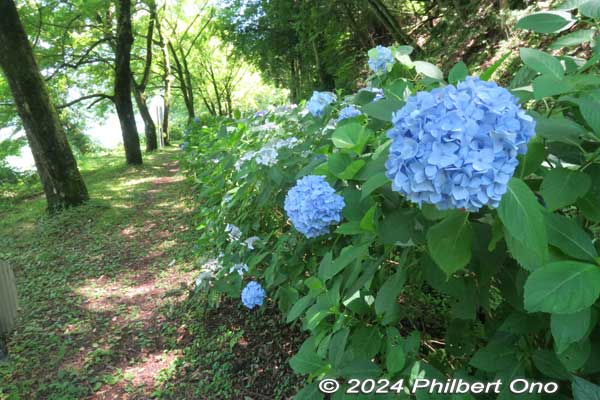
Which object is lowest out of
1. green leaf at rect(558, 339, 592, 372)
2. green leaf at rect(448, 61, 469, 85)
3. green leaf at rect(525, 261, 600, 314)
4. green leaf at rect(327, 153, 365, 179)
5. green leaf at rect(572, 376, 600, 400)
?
green leaf at rect(572, 376, 600, 400)

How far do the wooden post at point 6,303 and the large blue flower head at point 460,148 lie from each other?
3556 mm

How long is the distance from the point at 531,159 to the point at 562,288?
0.26 m

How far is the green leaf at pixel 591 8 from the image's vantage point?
0.95 meters

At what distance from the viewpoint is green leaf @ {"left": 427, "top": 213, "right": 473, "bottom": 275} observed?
761 millimetres

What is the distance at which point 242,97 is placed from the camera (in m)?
27.8

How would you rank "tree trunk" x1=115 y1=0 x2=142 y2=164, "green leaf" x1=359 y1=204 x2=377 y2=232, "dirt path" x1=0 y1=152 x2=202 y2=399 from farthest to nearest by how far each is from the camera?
"tree trunk" x1=115 y1=0 x2=142 y2=164 → "dirt path" x1=0 y1=152 x2=202 y2=399 → "green leaf" x1=359 y1=204 x2=377 y2=232

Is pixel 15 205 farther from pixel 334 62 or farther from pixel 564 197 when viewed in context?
pixel 564 197

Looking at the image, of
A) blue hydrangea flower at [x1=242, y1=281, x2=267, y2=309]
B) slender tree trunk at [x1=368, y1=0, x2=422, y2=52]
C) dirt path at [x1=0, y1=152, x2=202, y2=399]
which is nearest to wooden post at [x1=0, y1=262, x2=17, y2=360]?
dirt path at [x1=0, y1=152, x2=202, y2=399]

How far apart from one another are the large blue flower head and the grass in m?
1.81

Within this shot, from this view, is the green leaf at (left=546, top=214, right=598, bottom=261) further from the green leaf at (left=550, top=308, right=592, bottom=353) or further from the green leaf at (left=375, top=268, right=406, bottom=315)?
the green leaf at (left=375, top=268, right=406, bottom=315)

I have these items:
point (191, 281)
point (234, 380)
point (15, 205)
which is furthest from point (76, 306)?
point (15, 205)

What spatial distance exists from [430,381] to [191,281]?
3.12 m

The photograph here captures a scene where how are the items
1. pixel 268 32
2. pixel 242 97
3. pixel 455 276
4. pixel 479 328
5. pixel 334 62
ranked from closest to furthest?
pixel 455 276
pixel 479 328
pixel 334 62
pixel 268 32
pixel 242 97

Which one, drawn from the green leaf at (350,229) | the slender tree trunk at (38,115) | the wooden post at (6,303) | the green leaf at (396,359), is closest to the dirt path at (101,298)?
the wooden post at (6,303)
